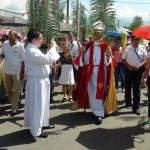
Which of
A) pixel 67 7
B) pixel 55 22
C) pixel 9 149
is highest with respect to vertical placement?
pixel 67 7

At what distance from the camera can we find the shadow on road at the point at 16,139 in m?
6.08

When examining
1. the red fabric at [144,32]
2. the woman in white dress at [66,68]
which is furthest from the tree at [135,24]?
the red fabric at [144,32]

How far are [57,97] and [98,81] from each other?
306 centimetres

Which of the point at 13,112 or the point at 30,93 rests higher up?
the point at 30,93

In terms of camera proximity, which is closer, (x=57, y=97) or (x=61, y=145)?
(x=61, y=145)

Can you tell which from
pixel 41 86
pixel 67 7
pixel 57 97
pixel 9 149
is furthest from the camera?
pixel 67 7

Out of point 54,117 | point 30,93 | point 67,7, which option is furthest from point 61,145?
point 67,7

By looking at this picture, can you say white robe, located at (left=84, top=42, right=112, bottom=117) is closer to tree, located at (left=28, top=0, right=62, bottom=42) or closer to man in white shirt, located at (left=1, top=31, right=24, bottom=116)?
man in white shirt, located at (left=1, top=31, right=24, bottom=116)

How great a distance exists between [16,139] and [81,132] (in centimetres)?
123

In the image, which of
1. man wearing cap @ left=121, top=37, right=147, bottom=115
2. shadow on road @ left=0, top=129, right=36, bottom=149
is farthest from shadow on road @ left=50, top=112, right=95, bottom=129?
man wearing cap @ left=121, top=37, right=147, bottom=115

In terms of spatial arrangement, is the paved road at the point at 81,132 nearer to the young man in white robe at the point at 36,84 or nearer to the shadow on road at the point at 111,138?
the shadow on road at the point at 111,138

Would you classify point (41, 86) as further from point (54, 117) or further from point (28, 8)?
point (28, 8)

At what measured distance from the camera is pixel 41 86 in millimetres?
6219

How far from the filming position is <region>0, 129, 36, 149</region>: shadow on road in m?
6.08
